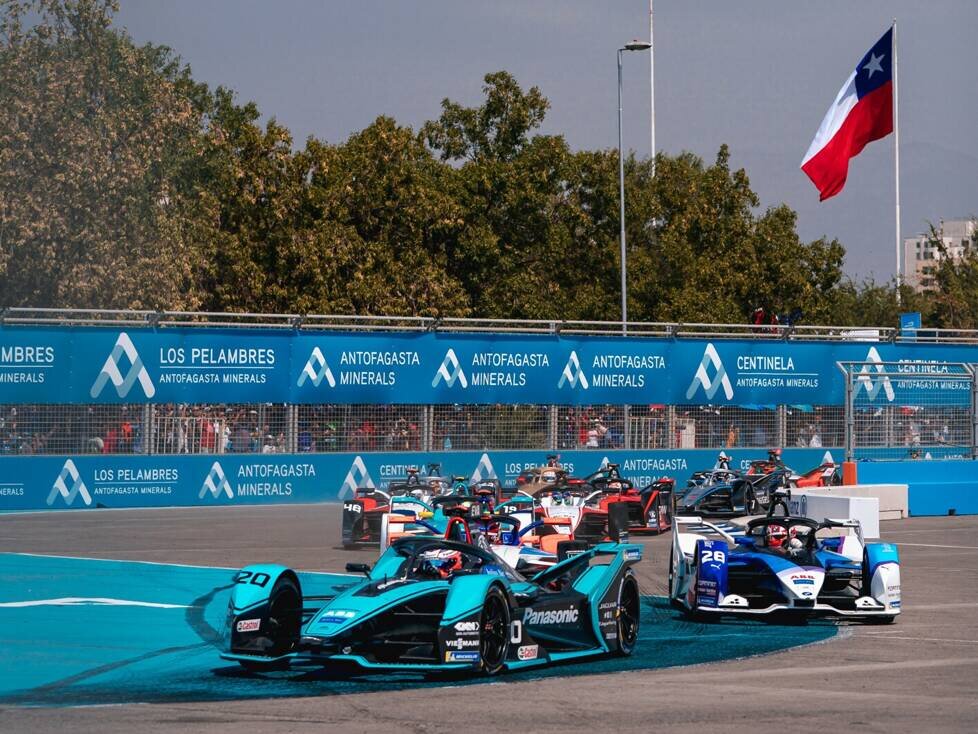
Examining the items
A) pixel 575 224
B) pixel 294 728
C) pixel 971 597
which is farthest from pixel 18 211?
pixel 294 728

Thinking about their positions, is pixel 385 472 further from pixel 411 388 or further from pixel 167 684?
pixel 167 684

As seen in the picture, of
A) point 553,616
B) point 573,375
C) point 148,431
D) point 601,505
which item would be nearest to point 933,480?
point 573,375

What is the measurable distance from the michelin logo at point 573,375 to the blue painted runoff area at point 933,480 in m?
7.06

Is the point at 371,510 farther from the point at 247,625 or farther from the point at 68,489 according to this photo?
the point at 247,625

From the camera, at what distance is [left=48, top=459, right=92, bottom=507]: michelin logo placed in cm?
2867

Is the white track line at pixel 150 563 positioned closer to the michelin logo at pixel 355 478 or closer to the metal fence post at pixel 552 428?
the michelin logo at pixel 355 478

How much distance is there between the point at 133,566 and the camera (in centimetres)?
1970

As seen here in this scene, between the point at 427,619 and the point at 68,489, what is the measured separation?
Answer: 19.1m

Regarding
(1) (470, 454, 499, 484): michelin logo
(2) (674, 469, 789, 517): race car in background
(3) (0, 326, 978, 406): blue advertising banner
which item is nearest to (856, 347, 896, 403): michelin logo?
(3) (0, 326, 978, 406): blue advertising banner

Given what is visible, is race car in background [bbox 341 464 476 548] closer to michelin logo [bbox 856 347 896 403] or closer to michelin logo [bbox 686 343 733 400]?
michelin logo [bbox 856 347 896 403]

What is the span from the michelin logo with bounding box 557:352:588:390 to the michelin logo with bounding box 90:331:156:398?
958 centimetres

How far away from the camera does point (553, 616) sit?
40.1ft

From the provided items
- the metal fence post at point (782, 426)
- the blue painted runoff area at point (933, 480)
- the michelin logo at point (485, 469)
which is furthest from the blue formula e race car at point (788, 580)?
the metal fence post at point (782, 426)

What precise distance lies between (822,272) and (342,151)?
19.8 metres
